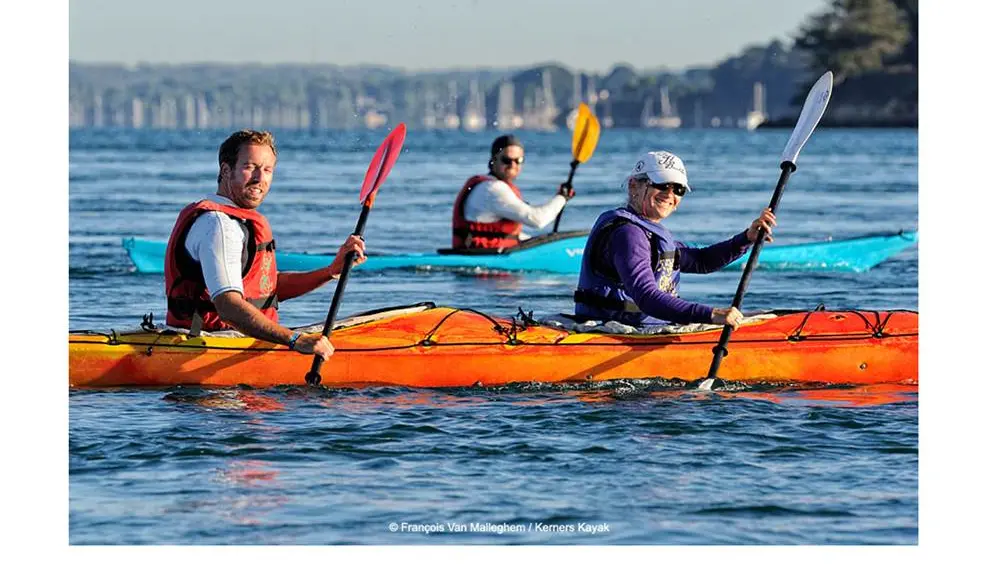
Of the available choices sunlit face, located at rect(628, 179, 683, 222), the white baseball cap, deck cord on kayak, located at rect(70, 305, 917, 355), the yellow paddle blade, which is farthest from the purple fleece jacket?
the yellow paddle blade

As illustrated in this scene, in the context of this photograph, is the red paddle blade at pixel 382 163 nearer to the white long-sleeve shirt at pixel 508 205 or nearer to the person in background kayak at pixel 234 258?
the person in background kayak at pixel 234 258

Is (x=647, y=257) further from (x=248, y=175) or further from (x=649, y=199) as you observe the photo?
(x=248, y=175)

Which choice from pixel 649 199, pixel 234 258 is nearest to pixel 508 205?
pixel 649 199

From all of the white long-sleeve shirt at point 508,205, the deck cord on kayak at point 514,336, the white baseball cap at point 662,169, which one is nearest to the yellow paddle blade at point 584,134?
the white long-sleeve shirt at point 508,205

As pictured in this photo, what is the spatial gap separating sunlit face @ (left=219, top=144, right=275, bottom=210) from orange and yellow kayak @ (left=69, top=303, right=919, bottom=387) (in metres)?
0.76

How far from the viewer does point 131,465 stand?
7.59m

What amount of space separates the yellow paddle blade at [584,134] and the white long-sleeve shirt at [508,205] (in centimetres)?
208

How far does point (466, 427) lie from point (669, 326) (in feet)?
4.91

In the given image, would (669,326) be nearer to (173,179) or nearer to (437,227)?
(437,227)

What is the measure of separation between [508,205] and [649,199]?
19.0 feet

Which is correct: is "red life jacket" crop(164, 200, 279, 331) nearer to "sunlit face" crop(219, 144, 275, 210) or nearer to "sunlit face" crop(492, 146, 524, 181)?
"sunlit face" crop(219, 144, 275, 210)

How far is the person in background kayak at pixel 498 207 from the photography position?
47.8ft

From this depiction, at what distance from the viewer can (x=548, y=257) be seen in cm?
1540

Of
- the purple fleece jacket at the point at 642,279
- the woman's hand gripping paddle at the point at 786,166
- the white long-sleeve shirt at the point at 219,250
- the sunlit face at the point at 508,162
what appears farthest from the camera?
the sunlit face at the point at 508,162
